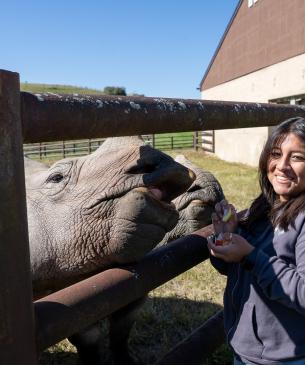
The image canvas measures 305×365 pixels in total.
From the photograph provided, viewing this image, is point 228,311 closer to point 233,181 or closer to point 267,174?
point 267,174

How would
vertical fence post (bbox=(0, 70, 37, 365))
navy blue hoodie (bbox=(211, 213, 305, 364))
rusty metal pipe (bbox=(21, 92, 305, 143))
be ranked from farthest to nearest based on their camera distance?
navy blue hoodie (bbox=(211, 213, 305, 364)) → rusty metal pipe (bbox=(21, 92, 305, 143)) → vertical fence post (bbox=(0, 70, 37, 365))

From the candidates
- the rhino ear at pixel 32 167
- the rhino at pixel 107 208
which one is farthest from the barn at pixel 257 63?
the rhino at pixel 107 208

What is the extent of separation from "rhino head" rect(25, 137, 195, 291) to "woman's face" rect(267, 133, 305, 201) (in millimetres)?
345

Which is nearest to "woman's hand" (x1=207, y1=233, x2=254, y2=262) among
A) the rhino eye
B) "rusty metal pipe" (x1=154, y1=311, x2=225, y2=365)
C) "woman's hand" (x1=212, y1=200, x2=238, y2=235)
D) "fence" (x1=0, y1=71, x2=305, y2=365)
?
"woman's hand" (x1=212, y1=200, x2=238, y2=235)

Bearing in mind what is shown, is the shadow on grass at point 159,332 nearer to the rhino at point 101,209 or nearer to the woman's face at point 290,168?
the rhino at point 101,209

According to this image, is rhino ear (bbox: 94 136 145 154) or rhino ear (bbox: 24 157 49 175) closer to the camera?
rhino ear (bbox: 94 136 145 154)

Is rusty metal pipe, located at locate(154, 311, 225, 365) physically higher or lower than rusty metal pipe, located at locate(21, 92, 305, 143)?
lower

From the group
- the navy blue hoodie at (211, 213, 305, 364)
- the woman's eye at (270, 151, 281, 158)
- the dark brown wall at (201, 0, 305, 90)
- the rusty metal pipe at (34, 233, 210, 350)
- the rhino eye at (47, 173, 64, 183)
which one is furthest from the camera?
the dark brown wall at (201, 0, 305, 90)

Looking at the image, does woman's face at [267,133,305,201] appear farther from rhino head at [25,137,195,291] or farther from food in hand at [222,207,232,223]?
rhino head at [25,137,195,291]

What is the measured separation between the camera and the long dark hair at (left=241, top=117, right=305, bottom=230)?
1637mm

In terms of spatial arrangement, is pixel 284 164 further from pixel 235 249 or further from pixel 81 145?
pixel 81 145

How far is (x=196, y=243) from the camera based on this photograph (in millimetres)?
1869

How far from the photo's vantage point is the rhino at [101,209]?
5.57 feet

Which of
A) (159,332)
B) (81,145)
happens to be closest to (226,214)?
(159,332)
